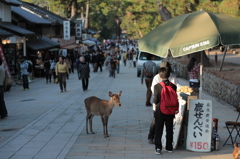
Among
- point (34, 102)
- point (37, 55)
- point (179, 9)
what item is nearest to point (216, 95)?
point (34, 102)

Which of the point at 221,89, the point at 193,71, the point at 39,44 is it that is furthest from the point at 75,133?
the point at 39,44

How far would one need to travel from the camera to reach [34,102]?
16.4 meters

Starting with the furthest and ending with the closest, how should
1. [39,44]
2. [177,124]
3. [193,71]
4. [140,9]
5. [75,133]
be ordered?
[140,9], [39,44], [193,71], [75,133], [177,124]

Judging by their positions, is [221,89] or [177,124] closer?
[177,124]

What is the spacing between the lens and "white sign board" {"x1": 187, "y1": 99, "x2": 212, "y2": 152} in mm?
7953

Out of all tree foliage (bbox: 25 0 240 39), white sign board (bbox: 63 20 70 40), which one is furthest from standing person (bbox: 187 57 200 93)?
white sign board (bbox: 63 20 70 40)

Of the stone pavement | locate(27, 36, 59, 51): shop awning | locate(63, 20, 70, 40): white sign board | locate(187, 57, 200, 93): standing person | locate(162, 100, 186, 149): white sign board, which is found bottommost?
the stone pavement

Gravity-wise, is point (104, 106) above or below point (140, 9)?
below

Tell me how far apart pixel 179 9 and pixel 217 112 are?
50.9 ft

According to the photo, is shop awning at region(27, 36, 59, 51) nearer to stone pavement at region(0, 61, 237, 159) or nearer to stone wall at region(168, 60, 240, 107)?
stone pavement at region(0, 61, 237, 159)

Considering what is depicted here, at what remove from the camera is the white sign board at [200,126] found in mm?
7953

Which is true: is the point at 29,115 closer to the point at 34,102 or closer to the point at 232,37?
the point at 34,102

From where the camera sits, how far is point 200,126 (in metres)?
7.97

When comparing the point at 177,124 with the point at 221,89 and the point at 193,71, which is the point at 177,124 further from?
the point at 221,89
